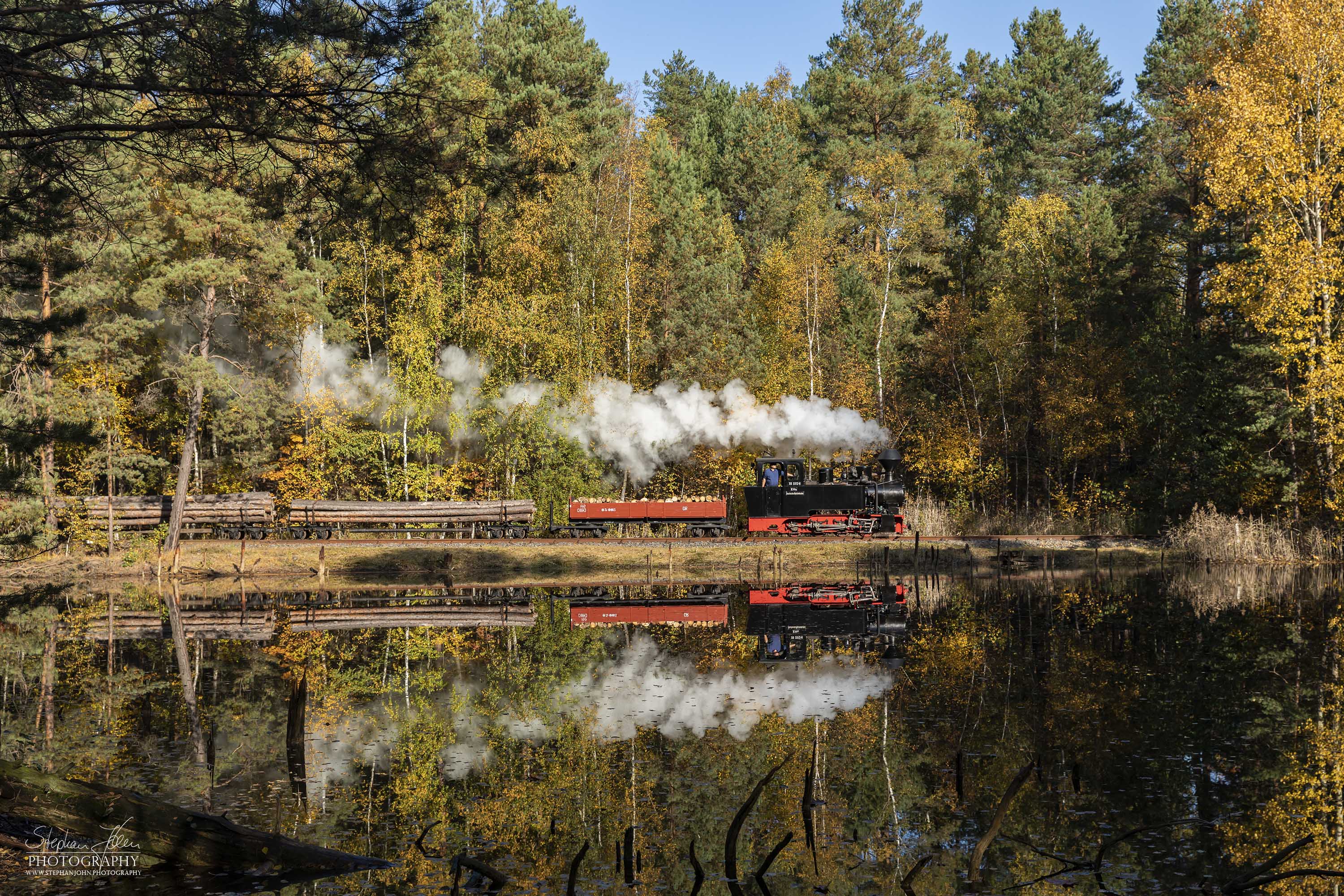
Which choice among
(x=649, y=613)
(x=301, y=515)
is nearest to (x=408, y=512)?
(x=301, y=515)

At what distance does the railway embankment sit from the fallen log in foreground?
804 inches

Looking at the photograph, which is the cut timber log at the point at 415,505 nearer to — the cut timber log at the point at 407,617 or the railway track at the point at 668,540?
the railway track at the point at 668,540

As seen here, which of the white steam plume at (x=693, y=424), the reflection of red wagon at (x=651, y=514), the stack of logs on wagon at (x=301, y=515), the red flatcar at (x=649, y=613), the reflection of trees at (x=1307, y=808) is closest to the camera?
the reflection of trees at (x=1307, y=808)

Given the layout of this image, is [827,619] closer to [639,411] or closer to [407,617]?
[407,617]

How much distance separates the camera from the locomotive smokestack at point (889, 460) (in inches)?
1244

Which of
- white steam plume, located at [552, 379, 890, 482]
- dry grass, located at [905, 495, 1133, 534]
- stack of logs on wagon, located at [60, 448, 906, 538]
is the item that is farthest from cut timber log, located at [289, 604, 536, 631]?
dry grass, located at [905, 495, 1133, 534]

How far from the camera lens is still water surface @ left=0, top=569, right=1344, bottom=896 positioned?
8.21m

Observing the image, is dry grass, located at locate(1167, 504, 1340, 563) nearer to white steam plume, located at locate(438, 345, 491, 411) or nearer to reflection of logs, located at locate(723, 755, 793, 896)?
white steam plume, located at locate(438, 345, 491, 411)

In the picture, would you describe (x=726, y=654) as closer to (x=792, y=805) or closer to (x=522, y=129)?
(x=792, y=805)

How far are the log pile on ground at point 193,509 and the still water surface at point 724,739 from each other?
861 centimetres

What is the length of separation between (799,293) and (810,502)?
11537 mm

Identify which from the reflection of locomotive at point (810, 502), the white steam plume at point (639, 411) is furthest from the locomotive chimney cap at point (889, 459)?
the white steam plume at point (639, 411)

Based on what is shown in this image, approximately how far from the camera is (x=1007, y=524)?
34656 mm

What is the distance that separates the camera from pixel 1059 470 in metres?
39.3
